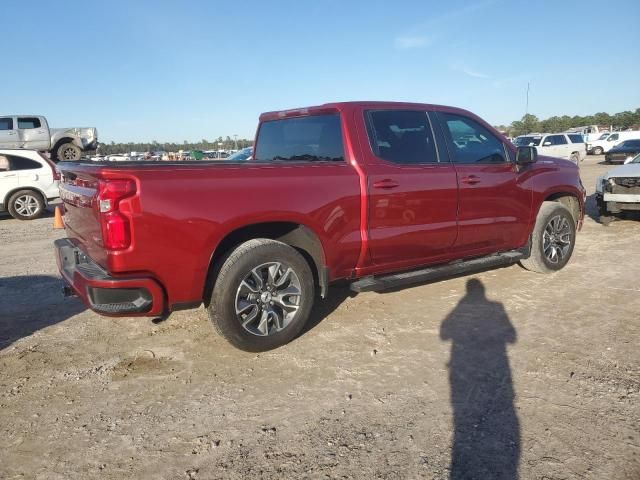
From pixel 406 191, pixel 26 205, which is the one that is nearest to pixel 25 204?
pixel 26 205

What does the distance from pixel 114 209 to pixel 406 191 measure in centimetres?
235

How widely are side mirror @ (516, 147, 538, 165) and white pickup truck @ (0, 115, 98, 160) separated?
63.6 feet

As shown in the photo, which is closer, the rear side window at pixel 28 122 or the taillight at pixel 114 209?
the taillight at pixel 114 209

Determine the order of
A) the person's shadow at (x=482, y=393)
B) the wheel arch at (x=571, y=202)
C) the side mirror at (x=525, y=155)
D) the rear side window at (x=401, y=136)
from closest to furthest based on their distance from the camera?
the person's shadow at (x=482, y=393), the rear side window at (x=401, y=136), the side mirror at (x=525, y=155), the wheel arch at (x=571, y=202)

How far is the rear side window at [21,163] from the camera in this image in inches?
432

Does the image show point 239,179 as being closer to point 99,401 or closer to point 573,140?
point 99,401

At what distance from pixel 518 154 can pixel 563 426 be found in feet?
10.4

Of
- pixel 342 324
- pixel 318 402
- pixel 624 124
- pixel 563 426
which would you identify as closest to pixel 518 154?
pixel 342 324

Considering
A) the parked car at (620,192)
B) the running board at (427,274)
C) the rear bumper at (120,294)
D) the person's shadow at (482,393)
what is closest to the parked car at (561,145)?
the parked car at (620,192)

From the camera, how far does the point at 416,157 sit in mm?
4398

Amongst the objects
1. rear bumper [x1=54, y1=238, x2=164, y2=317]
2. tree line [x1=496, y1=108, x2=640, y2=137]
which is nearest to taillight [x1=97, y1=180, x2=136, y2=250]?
rear bumper [x1=54, y1=238, x2=164, y2=317]

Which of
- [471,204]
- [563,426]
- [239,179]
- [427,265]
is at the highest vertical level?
[239,179]

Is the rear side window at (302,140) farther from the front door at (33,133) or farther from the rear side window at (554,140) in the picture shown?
the rear side window at (554,140)

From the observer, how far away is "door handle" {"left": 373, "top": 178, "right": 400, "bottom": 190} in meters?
4.00
